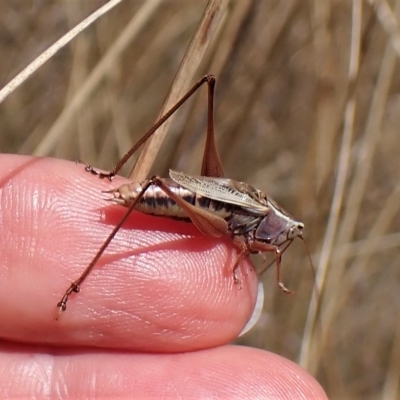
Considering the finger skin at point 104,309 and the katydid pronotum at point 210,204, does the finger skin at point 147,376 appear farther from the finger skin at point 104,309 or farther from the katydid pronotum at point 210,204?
the katydid pronotum at point 210,204

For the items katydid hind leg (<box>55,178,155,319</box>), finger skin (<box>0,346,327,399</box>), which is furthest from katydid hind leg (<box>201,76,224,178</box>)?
finger skin (<box>0,346,327,399</box>)

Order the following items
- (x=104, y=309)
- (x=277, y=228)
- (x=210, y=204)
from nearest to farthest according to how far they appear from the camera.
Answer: (x=104, y=309), (x=210, y=204), (x=277, y=228)

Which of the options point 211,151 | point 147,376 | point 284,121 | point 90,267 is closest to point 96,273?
point 90,267

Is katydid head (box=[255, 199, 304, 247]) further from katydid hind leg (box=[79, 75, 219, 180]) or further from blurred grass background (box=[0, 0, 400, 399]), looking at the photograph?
katydid hind leg (box=[79, 75, 219, 180])

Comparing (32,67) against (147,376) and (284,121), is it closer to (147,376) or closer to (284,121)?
(147,376)

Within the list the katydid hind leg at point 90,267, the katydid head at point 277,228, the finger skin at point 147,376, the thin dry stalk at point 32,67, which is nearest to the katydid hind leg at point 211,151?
the katydid head at point 277,228

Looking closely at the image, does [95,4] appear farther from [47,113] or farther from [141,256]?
[141,256]

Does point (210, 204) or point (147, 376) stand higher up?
point (210, 204)
